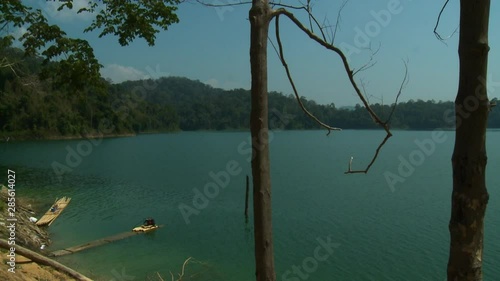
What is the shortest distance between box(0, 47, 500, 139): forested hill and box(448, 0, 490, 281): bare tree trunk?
34240 mm

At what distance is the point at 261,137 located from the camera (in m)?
1.85

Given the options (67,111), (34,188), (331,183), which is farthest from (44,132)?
(331,183)

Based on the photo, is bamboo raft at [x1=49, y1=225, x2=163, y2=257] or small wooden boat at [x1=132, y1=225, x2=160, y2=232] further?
small wooden boat at [x1=132, y1=225, x2=160, y2=232]

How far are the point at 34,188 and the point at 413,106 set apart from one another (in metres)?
68.9

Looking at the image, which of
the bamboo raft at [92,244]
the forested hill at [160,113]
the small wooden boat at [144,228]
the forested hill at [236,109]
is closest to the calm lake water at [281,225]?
the bamboo raft at [92,244]

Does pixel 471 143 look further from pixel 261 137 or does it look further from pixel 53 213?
pixel 53 213

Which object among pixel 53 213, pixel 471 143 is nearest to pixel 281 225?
pixel 53 213

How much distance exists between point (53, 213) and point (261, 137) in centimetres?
1832

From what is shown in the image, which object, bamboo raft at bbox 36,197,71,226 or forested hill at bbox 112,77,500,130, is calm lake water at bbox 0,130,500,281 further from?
forested hill at bbox 112,77,500,130

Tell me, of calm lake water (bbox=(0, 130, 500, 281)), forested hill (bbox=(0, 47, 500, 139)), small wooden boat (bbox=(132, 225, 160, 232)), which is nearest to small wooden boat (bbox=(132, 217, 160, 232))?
small wooden boat (bbox=(132, 225, 160, 232))

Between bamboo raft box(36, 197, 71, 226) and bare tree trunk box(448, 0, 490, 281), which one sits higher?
bare tree trunk box(448, 0, 490, 281)

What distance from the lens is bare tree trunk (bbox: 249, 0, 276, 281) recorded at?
6.03 ft

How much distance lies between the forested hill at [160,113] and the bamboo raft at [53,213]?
17.2 metres

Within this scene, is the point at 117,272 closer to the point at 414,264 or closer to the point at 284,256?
the point at 284,256
